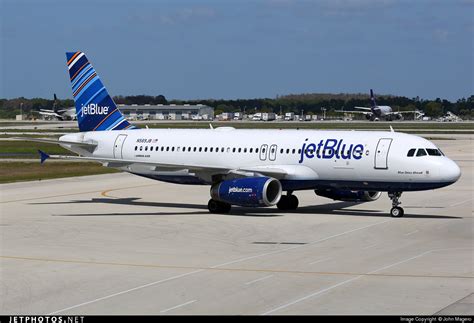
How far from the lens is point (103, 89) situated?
171ft

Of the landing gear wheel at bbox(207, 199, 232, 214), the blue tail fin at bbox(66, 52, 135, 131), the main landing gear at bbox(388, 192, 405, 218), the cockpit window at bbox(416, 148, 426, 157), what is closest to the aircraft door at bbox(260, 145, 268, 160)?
the landing gear wheel at bbox(207, 199, 232, 214)

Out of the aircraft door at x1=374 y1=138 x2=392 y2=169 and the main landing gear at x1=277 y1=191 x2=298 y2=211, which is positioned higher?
the aircraft door at x1=374 y1=138 x2=392 y2=169

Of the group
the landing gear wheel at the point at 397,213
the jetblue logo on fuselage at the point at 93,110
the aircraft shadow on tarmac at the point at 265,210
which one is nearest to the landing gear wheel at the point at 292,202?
the aircraft shadow on tarmac at the point at 265,210

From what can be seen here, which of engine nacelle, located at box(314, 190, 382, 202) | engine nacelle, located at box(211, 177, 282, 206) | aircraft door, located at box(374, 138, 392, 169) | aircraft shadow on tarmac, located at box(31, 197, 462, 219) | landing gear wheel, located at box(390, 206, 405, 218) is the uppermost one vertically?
aircraft door, located at box(374, 138, 392, 169)

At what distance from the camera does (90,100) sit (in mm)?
52156

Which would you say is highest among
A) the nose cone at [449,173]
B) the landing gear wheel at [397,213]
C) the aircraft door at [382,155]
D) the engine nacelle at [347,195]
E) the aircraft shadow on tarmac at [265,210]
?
the aircraft door at [382,155]

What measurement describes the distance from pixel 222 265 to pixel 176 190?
2786 cm

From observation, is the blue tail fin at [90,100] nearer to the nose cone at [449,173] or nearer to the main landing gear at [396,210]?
the main landing gear at [396,210]

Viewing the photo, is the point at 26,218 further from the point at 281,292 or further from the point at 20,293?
the point at 281,292

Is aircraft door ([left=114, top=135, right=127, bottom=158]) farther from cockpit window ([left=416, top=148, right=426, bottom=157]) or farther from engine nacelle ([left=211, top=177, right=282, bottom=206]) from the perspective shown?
cockpit window ([left=416, top=148, right=426, bottom=157])

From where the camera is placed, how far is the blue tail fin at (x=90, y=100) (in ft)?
170

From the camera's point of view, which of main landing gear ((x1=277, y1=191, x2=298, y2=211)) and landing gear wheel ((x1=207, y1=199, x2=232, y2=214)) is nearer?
landing gear wheel ((x1=207, y1=199, x2=232, y2=214))

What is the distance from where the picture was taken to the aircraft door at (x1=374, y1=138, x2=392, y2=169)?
4200 cm

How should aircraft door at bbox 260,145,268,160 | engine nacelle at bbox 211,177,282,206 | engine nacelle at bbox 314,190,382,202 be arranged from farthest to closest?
engine nacelle at bbox 314,190,382,202, aircraft door at bbox 260,145,268,160, engine nacelle at bbox 211,177,282,206
